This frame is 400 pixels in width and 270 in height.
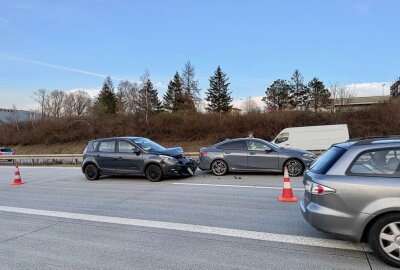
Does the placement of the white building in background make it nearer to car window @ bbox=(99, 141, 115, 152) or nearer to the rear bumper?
car window @ bbox=(99, 141, 115, 152)

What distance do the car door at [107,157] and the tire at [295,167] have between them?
6272 mm

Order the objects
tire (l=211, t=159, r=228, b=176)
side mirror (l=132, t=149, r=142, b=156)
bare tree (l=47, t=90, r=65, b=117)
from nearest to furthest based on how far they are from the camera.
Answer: side mirror (l=132, t=149, r=142, b=156) < tire (l=211, t=159, r=228, b=176) < bare tree (l=47, t=90, r=65, b=117)

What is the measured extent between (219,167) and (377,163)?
8976 mm

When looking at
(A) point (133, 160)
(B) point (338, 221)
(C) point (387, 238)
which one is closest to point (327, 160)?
(B) point (338, 221)

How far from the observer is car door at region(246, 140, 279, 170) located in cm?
1233

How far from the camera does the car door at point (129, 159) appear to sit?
1233 cm

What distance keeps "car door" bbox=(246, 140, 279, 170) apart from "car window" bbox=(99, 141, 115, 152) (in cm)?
503

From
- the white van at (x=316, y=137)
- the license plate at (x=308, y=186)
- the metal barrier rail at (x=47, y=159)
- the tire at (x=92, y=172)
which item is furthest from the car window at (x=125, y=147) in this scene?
the white van at (x=316, y=137)

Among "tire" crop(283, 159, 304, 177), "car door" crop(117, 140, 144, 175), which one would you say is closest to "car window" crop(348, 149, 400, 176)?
"tire" crop(283, 159, 304, 177)

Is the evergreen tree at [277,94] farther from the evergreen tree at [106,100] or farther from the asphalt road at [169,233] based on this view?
the asphalt road at [169,233]

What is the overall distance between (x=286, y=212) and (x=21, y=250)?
4.72m

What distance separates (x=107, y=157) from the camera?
12.9 m

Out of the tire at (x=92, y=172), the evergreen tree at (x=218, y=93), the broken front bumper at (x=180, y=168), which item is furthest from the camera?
the evergreen tree at (x=218, y=93)

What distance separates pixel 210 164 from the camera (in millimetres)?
13258
